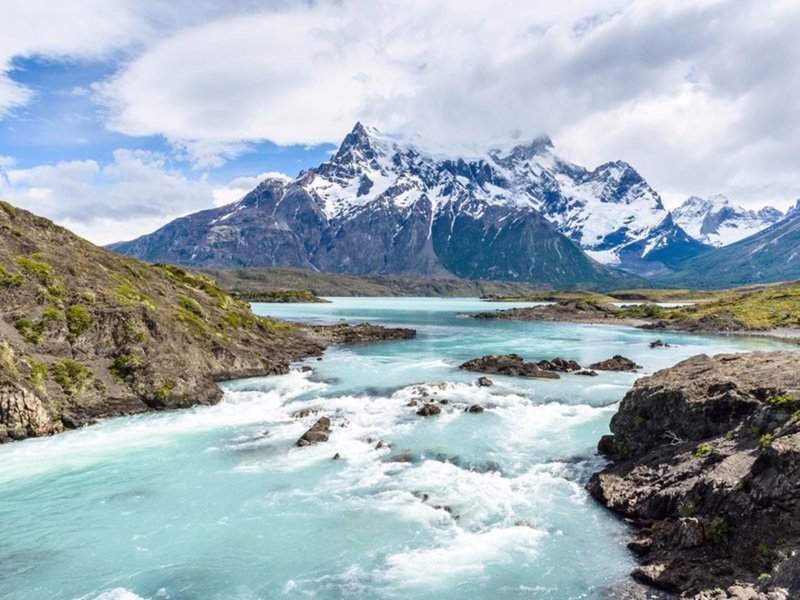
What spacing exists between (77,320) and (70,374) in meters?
7.30

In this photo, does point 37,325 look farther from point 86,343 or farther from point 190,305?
point 190,305

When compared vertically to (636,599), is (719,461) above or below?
above

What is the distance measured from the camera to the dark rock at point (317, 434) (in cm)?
4019

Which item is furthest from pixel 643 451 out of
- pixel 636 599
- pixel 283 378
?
pixel 283 378

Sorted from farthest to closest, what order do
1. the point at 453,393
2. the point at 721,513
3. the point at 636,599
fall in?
the point at 453,393 → the point at 721,513 → the point at 636,599

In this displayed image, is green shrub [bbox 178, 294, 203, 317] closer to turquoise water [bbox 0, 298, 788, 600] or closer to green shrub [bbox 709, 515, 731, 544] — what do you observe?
turquoise water [bbox 0, 298, 788, 600]

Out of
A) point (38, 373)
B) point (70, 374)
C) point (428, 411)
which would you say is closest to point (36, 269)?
point (70, 374)

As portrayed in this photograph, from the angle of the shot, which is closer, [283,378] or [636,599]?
[636,599]

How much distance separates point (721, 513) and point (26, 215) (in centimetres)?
7855

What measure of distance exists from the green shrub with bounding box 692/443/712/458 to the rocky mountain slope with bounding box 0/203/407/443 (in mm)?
44362

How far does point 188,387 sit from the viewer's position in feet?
175

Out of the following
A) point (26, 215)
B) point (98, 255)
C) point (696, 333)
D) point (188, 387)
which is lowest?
point (696, 333)

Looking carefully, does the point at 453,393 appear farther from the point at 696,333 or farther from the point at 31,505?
the point at 696,333

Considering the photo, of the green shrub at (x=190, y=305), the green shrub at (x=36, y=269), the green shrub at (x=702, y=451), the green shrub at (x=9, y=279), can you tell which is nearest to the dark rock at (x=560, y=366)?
the green shrub at (x=702, y=451)
